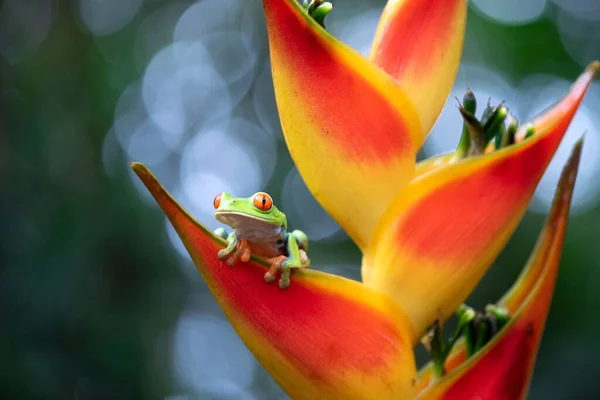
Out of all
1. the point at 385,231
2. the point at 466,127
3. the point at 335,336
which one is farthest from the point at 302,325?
the point at 466,127

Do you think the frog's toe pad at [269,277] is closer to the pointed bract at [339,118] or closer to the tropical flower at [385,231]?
the tropical flower at [385,231]

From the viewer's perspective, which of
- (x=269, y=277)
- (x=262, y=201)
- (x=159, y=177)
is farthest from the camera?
(x=159, y=177)

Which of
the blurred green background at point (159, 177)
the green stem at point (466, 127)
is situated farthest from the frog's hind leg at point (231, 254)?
the blurred green background at point (159, 177)

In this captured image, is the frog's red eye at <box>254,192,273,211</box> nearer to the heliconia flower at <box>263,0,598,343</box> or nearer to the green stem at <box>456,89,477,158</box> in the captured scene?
the heliconia flower at <box>263,0,598,343</box>

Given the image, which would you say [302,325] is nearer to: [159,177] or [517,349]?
[517,349]

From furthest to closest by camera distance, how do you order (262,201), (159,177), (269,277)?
(159,177)
(262,201)
(269,277)

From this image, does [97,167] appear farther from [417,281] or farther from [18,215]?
[417,281]

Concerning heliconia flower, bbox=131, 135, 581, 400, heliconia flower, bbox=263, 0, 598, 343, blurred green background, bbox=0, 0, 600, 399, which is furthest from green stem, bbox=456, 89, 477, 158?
blurred green background, bbox=0, 0, 600, 399
